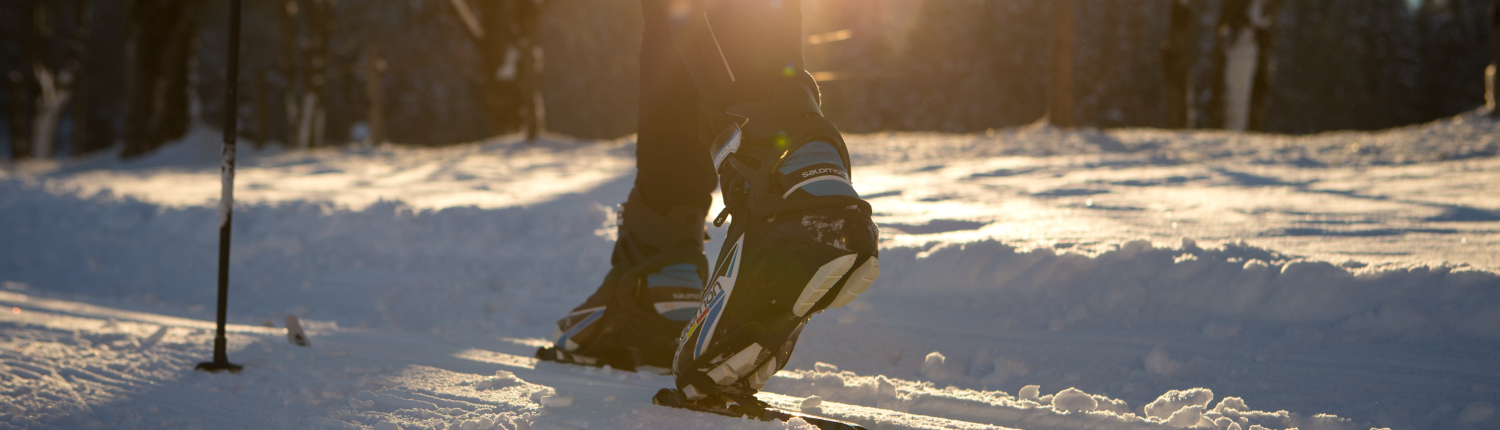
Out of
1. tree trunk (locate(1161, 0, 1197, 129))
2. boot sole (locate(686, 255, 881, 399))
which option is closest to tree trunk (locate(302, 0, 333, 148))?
tree trunk (locate(1161, 0, 1197, 129))

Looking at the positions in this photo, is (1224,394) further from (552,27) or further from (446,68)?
(446,68)

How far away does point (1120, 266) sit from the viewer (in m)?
1.97

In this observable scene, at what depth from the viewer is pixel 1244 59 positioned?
1005cm

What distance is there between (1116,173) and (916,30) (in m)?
26.1

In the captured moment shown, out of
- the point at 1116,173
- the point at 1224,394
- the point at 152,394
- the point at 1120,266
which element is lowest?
the point at 152,394

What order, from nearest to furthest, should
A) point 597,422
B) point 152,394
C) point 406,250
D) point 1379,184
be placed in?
point 597,422 < point 152,394 < point 406,250 < point 1379,184

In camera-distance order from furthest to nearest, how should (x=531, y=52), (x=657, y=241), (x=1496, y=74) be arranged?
1. (x=531, y=52)
2. (x=1496, y=74)
3. (x=657, y=241)

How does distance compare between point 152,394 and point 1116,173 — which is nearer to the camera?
point 152,394

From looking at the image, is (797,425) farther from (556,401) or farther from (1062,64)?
(1062,64)

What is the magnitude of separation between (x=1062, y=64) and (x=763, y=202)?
8280 millimetres

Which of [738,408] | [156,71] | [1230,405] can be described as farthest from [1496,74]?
[156,71]

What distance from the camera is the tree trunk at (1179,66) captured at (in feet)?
38.4

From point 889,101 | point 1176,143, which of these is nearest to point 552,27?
point 889,101

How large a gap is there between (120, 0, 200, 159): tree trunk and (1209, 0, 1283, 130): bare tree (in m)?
13.6
